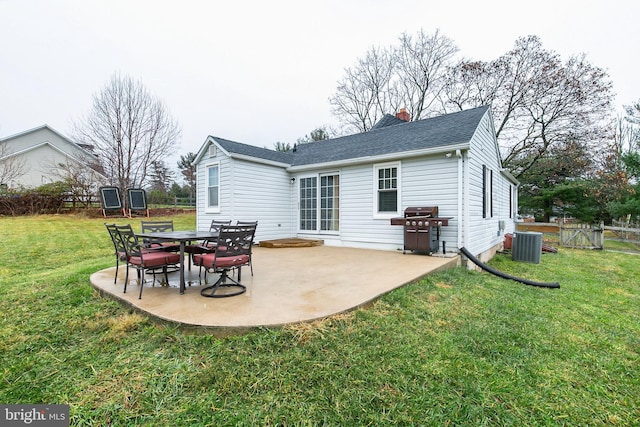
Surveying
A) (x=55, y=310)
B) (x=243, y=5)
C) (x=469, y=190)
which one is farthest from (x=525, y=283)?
(x=243, y=5)

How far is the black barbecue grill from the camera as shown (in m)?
6.56

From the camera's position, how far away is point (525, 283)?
5469 mm

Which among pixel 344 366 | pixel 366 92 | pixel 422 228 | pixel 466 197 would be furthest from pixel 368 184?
pixel 366 92

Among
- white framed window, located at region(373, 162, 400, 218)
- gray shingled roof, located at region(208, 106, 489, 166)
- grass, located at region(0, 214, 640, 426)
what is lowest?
grass, located at region(0, 214, 640, 426)

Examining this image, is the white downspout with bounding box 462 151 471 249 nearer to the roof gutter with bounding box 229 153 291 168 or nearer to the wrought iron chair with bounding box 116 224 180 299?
the roof gutter with bounding box 229 153 291 168

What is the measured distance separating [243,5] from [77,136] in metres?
13.3

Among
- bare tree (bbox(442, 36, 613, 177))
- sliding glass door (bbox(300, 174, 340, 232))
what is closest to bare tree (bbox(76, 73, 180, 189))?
sliding glass door (bbox(300, 174, 340, 232))

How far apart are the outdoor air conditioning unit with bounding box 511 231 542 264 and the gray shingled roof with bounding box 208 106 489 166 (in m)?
3.82

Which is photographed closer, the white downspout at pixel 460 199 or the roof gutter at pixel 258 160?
the white downspout at pixel 460 199

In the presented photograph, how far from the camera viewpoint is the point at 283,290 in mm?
3891

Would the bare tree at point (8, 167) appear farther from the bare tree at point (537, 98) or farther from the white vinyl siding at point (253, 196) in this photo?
the bare tree at point (537, 98)

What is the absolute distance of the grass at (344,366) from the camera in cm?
187

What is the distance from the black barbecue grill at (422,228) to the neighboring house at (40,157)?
54.9 feet

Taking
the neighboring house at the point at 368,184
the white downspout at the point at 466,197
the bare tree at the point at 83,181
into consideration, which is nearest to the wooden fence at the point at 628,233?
the neighboring house at the point at 368,184
